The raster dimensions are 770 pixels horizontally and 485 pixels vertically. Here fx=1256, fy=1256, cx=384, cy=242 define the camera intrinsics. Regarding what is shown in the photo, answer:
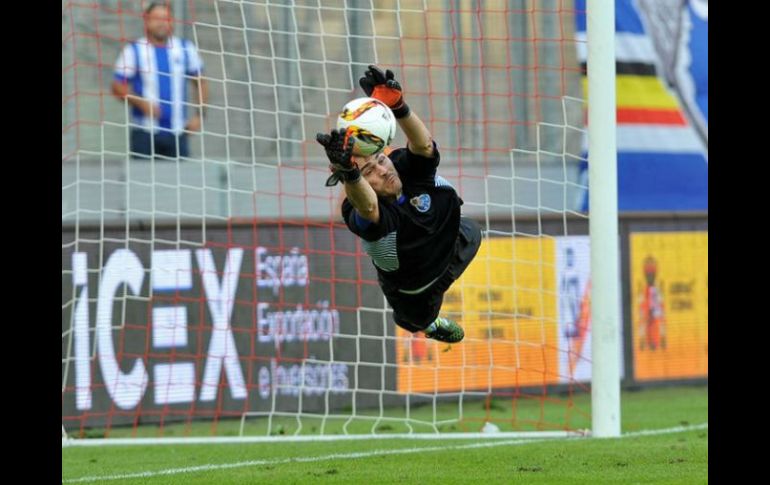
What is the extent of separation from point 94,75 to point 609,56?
4887mm

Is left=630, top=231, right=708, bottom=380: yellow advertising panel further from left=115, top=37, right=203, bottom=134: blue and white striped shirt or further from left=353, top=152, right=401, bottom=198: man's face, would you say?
left=353, top=152, right=401, bottom=198: man's face

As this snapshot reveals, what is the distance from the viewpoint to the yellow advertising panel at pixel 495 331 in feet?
36.4

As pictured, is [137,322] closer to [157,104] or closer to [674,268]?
[157,104]

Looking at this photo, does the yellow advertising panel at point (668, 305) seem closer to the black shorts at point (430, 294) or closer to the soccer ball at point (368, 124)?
the black shorts at point (430, 294)

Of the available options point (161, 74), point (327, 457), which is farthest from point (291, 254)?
point (327, 457)

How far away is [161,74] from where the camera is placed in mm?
10320

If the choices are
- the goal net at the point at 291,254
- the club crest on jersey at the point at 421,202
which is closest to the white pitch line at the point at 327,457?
the goal net at the point at 291,254

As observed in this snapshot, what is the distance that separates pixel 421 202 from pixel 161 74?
13.2 feet

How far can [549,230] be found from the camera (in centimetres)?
1181

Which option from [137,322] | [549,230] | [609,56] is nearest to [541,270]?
[549,230]

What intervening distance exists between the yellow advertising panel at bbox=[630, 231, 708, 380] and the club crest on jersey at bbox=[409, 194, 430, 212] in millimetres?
5859

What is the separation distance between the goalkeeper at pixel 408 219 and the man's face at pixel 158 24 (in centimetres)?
386

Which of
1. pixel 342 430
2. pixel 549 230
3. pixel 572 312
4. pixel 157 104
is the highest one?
pixel 157 104

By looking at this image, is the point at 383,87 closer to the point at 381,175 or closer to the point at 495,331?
the point at 381,175
